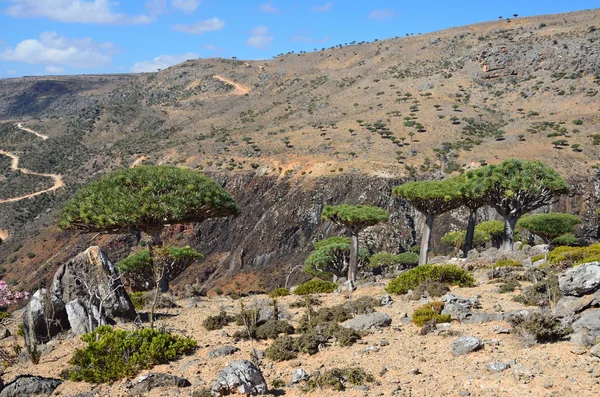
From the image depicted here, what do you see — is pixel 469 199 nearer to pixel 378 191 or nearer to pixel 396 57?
pixel 378 191

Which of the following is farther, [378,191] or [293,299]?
[378,191]

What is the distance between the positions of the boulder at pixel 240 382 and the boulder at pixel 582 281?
7.26 meters

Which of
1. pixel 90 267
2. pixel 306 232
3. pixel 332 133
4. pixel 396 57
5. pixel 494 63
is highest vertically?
pixel 396 57

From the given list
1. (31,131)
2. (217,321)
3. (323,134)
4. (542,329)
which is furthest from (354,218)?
(31,131)

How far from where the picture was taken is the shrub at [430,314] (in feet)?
38.4

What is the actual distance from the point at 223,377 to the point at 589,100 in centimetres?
7306

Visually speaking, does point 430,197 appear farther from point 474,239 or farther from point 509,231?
point 474,239

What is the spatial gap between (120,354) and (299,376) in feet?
13.5

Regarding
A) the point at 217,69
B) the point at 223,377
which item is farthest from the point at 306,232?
the point at 217,69

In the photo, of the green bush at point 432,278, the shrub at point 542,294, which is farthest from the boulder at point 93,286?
the shrub at point 542,294

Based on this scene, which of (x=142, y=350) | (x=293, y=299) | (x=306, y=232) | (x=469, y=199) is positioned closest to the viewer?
(x=142, y=350)

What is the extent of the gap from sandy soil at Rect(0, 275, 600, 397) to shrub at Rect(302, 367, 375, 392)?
155 millimetres

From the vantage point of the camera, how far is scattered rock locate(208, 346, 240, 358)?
1104 centimetres

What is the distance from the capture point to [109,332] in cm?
1109
